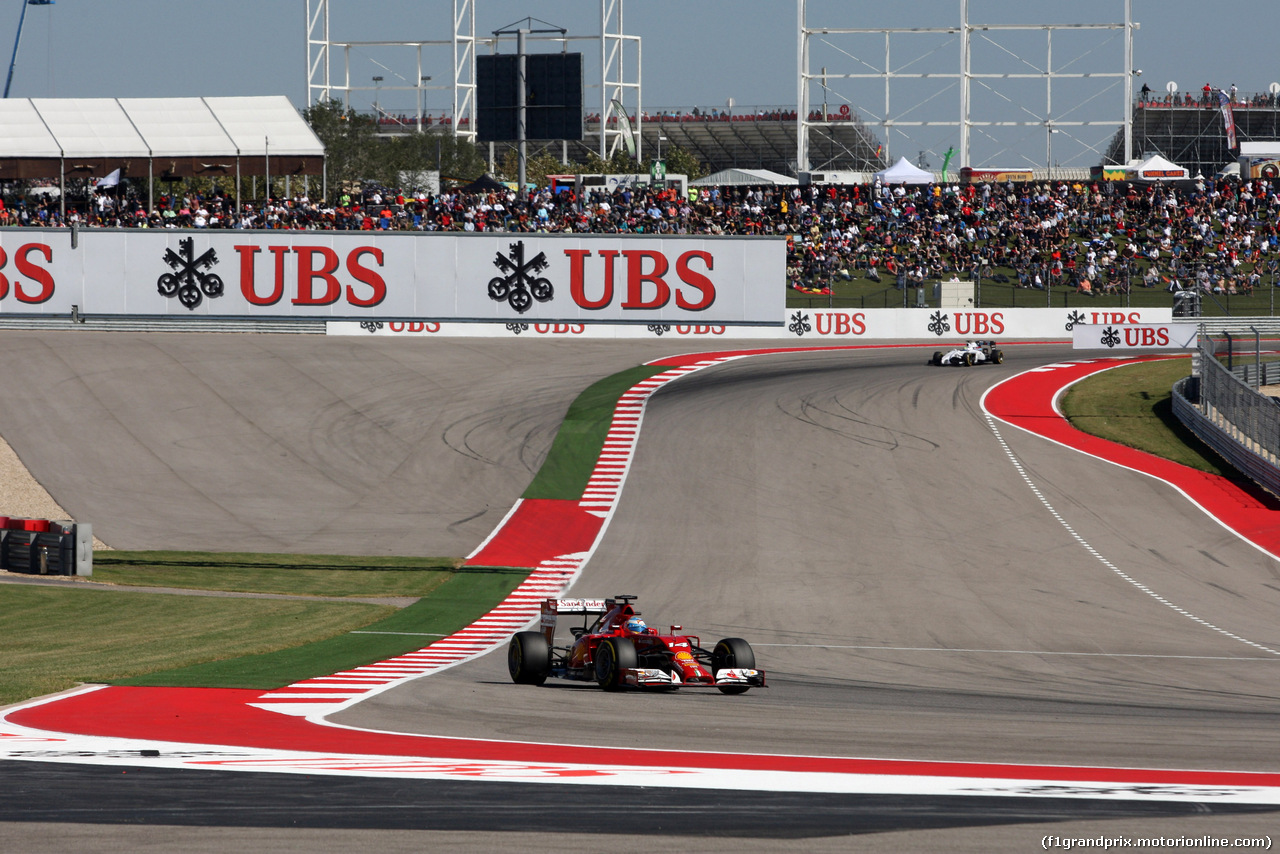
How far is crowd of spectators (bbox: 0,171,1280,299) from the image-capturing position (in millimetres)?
52750

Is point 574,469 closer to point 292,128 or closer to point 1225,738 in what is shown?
point 1225,738

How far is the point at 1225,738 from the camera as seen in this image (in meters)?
10.9

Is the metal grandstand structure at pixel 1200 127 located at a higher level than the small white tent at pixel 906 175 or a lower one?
higher

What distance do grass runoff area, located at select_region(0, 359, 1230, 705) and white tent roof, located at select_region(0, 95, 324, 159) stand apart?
117 ft

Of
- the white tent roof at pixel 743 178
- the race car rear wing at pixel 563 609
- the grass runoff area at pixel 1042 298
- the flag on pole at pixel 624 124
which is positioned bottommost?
the race car rear wing at pixel 563 609

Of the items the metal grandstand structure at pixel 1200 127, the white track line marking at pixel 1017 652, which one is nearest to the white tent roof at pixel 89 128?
the white track line marking at pixel 1017 652

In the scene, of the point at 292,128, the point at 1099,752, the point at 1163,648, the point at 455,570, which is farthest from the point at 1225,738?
the point at 292,128

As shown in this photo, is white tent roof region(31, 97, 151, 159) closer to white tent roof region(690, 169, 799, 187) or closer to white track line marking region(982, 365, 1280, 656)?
white track line marking region(982, 365, 1280, 656)

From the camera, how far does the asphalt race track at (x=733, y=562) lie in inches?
319

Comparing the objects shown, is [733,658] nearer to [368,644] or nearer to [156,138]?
[368,644]

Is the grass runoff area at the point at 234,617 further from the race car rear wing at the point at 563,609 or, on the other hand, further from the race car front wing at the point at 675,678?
the race car front wing at the point at 675,678

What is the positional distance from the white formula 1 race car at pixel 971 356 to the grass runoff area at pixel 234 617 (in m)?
17.1

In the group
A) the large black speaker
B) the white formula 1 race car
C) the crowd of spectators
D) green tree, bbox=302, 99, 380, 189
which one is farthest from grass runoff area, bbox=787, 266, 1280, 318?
green tree, bbox=302, 99, 380, 189

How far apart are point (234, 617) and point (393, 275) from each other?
2882cm
